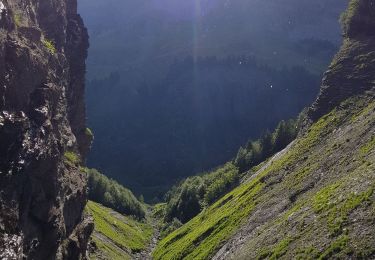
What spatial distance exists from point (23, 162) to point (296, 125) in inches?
4937

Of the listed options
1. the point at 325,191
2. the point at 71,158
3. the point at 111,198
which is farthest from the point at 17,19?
the point at 111,198

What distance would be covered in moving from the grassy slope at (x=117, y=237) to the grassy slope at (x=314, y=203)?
1223cm

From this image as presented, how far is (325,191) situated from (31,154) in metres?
30.1

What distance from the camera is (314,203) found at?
5322 centimetres

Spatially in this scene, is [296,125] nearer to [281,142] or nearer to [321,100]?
[281,142]

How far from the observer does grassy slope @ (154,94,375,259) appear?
42.7 meters

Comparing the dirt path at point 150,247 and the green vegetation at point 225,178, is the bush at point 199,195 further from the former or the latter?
the dirt path at point 150,247

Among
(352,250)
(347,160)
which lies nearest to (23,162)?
(352,250)

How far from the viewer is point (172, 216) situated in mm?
166375

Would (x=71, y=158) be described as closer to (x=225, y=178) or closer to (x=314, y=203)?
(x=314, y=203)

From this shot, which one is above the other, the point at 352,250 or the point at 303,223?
the point at 352,250

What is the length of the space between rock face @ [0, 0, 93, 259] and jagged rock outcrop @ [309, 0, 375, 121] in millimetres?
46641

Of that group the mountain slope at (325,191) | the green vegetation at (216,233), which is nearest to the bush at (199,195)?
the mountain slope at (325,191)

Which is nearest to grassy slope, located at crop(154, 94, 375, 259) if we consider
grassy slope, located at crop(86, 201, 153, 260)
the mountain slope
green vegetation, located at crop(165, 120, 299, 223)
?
the mountain slope
